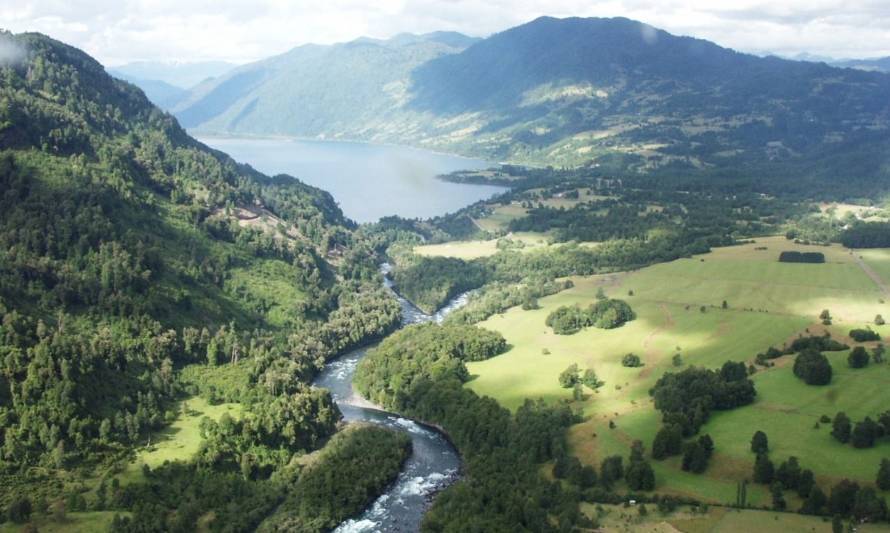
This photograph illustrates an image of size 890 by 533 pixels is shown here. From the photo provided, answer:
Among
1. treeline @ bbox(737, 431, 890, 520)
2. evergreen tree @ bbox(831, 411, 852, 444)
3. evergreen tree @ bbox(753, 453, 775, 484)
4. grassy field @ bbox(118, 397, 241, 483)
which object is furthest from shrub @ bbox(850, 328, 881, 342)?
grassy field @ bbox(118, 397, 241, 483)

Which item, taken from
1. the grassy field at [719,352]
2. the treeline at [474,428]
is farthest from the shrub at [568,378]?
the treeline at [474,428]

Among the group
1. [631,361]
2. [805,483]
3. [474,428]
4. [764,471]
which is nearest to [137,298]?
[474,428]

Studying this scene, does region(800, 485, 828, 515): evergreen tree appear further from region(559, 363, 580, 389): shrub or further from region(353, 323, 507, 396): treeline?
region(353, 323, 507, 396): treeline

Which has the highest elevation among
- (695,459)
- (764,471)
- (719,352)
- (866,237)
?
(866,237)

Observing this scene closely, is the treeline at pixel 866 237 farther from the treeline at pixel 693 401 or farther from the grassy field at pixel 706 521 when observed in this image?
the grassy field at pixel 706 521

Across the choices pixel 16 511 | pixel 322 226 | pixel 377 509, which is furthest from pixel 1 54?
pixel 377 509

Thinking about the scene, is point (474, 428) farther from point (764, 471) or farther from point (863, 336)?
point (863, 336)
